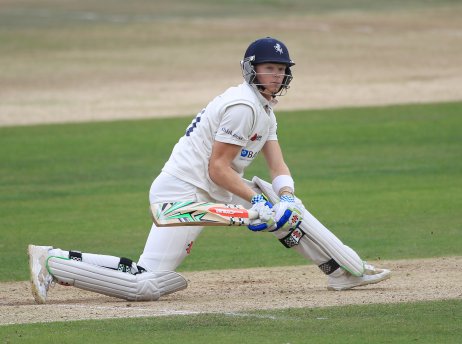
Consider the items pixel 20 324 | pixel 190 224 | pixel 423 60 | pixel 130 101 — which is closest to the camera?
pixel 20 324

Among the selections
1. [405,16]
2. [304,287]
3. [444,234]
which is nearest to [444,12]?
[405,16]

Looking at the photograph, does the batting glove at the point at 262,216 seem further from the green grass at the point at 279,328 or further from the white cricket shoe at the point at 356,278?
the white cricket shoe at the point at 356,278

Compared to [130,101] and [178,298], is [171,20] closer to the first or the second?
[130,101]

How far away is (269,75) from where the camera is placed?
8594 mm

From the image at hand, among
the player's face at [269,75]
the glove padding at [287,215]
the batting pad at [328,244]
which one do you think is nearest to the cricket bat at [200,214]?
the glove padding at [287,215]

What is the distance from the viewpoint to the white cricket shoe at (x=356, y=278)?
349 inches

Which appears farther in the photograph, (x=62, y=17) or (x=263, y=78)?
(x=62, y=17)

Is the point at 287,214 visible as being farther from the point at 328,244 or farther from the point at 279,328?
the point at 279,328

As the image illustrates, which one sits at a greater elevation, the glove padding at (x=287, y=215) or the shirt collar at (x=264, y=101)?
the shirt collar at (x=264, y=101)

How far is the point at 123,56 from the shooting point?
31688 millimetres

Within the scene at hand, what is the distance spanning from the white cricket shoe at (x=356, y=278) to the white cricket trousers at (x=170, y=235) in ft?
3.57

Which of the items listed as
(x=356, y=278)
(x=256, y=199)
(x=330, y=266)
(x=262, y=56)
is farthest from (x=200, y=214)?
(x=356, y=278)

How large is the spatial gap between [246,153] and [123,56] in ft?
76.8

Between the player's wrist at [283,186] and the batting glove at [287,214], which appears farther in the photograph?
the player's wrist at [283,186]
